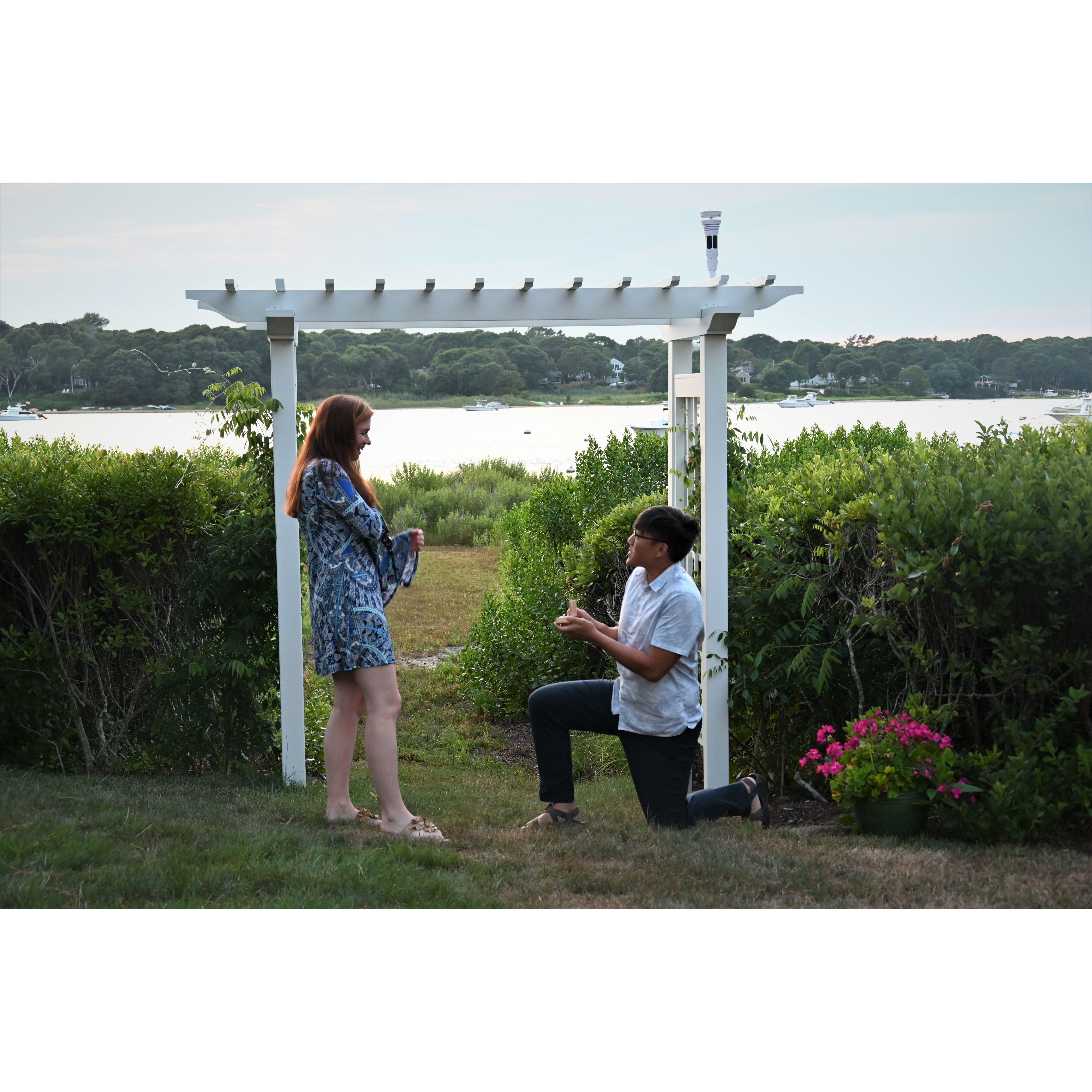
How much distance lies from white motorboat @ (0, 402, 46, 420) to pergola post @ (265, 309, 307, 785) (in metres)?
8.07

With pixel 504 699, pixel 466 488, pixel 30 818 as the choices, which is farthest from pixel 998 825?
pixel 466 488

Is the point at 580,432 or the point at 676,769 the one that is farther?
the point at 580,432

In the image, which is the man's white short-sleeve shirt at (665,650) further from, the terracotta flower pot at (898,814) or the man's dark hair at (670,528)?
the terracotta flower pot at (898,814)

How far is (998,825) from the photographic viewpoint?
4.05m

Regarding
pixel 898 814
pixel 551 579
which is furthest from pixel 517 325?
pixel 551 579

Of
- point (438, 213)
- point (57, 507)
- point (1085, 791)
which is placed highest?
point (438, 213)

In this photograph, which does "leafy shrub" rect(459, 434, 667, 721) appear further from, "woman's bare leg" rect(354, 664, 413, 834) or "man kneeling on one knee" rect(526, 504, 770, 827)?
"woman's bare leg" rect(354, 664, 413, 834)

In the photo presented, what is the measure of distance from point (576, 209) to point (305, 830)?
1687 cm

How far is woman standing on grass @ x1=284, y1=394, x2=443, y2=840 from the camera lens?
4.07 meters

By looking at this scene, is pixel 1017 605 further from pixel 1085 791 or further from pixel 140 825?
pixel 140 825

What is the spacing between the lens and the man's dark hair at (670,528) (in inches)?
165

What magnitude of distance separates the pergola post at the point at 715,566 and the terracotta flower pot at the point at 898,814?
2.90 ft

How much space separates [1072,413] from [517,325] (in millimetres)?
3201

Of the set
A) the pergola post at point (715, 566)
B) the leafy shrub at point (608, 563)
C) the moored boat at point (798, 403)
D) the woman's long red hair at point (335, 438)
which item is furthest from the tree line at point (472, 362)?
the woman's long red hair at point (335, 438)
